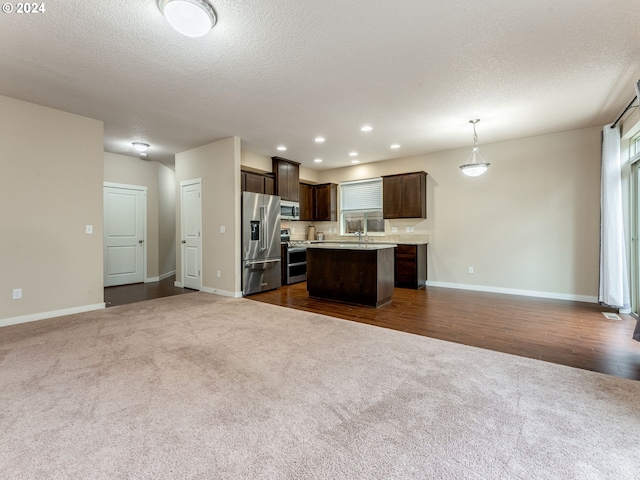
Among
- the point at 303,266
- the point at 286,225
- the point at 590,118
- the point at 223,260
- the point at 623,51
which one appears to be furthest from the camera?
the point at 286,225

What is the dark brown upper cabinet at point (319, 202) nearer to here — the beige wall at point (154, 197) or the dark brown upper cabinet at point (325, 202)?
the dark brown upper cabinet at point (325, 202)

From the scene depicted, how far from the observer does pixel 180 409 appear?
6.20 ft

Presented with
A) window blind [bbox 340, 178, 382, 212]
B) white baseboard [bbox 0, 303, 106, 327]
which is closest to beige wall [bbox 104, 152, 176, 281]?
white baseboard [bbox 0, 303, 106, 327]

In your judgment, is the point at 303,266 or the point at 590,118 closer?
the point at 590,118

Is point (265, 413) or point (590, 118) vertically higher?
point (590, 118)

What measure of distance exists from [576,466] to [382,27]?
10.0 feet

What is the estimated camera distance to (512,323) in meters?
3.69

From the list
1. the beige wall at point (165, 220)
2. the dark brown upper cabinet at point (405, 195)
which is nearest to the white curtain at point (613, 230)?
the dark brown upper cabinet at point (405, 195)

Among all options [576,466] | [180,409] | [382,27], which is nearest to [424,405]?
[576,466]

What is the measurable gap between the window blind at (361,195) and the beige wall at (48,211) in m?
5.18

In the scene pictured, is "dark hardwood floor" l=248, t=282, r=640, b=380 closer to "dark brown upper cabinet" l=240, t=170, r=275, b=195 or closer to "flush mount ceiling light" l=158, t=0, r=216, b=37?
"dark brown upper cabinet" l=240, t=170, r=275, b=195

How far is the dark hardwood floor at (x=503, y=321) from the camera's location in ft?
9.07

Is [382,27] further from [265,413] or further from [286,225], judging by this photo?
[286,225]

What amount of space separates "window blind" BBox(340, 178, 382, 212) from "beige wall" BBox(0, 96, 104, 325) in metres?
5.18
